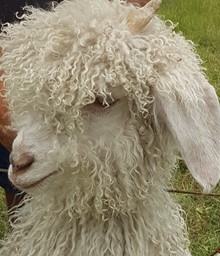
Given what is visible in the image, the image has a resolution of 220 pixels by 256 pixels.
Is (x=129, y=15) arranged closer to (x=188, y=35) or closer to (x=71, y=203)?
(x=71, y=203)

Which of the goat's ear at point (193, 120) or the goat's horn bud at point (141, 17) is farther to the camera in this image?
the goat's horn bud at point (141, 17)

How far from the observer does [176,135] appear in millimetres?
2350

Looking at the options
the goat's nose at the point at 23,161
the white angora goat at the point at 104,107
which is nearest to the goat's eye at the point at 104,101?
the white angora goat at the point at 104,107

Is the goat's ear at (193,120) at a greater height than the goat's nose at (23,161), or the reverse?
the goat's nose at (23,161)

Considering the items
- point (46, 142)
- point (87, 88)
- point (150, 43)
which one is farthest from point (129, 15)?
point (46, 142)

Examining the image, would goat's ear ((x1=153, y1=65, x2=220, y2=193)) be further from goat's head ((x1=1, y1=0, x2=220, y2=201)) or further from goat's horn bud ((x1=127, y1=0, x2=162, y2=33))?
goat's horn bud ((x1=127, y1=0, x2=162, y2=33))

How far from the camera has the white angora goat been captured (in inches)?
93.7

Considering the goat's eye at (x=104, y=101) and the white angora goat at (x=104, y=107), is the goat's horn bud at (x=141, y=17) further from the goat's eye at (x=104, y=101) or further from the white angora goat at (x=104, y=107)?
the goat's eye at (x=104, y=101)

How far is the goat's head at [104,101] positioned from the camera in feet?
7.80

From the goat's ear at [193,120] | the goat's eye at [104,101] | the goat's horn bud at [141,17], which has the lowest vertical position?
the goat's ear at [193,120]

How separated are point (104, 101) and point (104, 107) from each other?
0.03m

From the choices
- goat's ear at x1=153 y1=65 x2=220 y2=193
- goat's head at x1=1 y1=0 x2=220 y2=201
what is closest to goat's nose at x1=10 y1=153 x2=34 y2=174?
goat's head at x1=1 y1=0 x2=220 y2=201

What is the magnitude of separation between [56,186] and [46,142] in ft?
0.62

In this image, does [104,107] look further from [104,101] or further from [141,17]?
[141,17]
